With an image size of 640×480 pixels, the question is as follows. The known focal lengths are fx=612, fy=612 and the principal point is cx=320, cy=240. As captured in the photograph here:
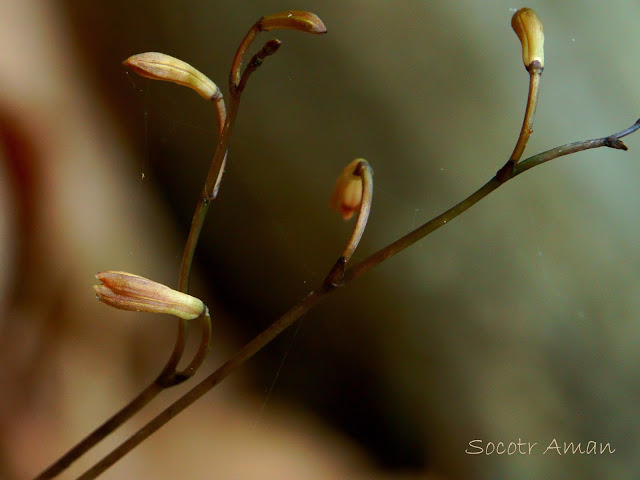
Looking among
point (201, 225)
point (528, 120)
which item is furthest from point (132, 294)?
point (528, 120)

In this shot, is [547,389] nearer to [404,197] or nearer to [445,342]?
[445,342]

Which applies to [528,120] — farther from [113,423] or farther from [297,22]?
[113,423]

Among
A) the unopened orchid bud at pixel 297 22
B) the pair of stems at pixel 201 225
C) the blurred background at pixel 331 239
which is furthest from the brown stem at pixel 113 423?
the unopened orchid bud at pixel 297 22

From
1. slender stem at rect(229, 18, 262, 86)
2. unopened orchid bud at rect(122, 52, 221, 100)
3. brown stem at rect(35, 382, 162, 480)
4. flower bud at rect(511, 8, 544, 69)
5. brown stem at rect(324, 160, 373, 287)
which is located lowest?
brown stem at rect(35, 382, 162, 480)

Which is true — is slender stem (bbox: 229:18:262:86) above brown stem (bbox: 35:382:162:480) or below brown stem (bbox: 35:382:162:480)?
above

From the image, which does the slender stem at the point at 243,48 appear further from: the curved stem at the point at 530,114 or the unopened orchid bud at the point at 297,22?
the curved stem at the point at 530,114

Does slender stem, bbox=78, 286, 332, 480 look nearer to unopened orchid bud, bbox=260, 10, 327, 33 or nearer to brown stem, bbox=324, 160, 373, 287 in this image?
brown stem, bbox=324, 160, 373, 287

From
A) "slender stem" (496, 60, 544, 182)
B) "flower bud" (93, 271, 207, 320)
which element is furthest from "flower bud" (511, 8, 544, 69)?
"flower bud" (93, 271, 207, 320)
